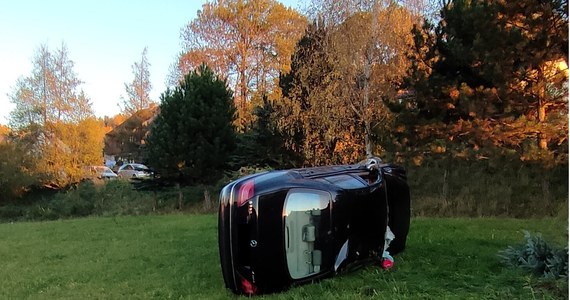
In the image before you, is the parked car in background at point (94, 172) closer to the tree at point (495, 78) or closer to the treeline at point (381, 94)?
the treeline at point (381, 94)

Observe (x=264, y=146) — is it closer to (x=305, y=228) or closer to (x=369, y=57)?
(x=369, y=57)

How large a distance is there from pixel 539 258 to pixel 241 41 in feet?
85.2

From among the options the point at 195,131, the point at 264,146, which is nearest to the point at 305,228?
the point at 264,146

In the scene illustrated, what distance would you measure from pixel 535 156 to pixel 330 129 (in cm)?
792

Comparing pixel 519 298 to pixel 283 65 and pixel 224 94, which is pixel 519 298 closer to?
pixel 224 94

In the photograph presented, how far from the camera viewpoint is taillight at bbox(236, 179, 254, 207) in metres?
4.54

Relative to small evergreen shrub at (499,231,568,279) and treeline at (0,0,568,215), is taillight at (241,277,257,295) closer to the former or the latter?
small evergreen shrub at (499,231,568,279)

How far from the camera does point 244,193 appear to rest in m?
4.56

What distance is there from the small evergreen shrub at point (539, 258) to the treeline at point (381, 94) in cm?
723

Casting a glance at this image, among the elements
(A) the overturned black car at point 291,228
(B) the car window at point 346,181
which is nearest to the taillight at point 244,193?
(A) the overturned black car at point 291,228

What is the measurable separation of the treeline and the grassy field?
4372 mm

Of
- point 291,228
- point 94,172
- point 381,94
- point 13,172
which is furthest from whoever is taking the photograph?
point 94,172

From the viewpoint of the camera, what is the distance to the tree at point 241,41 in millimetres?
28828

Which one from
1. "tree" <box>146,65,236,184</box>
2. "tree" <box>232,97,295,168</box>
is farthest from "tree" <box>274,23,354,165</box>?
"tree" <box>146,65,236,184</box>
